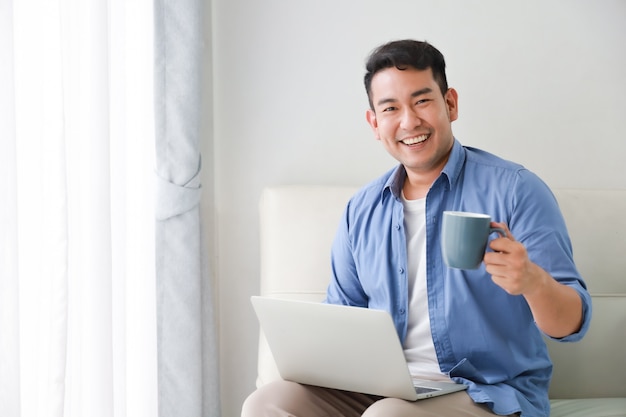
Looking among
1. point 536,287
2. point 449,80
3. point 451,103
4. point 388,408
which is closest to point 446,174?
point 451,103

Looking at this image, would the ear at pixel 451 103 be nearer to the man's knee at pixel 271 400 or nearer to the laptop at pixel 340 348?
the laptop at pixel 340 348

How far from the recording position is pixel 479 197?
5.41ft

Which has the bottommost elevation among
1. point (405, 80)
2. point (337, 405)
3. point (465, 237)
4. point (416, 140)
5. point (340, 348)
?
Result: point (337, 405)

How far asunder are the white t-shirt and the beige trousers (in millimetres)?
125

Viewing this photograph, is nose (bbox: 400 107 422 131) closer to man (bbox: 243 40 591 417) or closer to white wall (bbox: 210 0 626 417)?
man (bbox: 243 40 591 417)

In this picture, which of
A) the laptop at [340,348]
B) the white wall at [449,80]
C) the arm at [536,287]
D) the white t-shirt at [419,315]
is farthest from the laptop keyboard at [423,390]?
the white wall at [449,80]

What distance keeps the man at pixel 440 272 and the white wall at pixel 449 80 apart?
22.6 inches

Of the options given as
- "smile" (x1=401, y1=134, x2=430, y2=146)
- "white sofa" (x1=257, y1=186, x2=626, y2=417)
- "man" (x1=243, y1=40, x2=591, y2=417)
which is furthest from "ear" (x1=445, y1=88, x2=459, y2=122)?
"white sofa" (x1=257, y1=186, x2=626, y2=417)

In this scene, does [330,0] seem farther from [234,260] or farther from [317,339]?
[317,339]

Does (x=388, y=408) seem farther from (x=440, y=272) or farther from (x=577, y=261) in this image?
(x=577, y=261)

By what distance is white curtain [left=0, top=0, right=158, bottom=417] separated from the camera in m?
1.30

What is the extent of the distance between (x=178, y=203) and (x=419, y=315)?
77cm

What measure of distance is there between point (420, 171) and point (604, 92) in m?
0.95

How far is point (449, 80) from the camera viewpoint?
2359 millimetres
